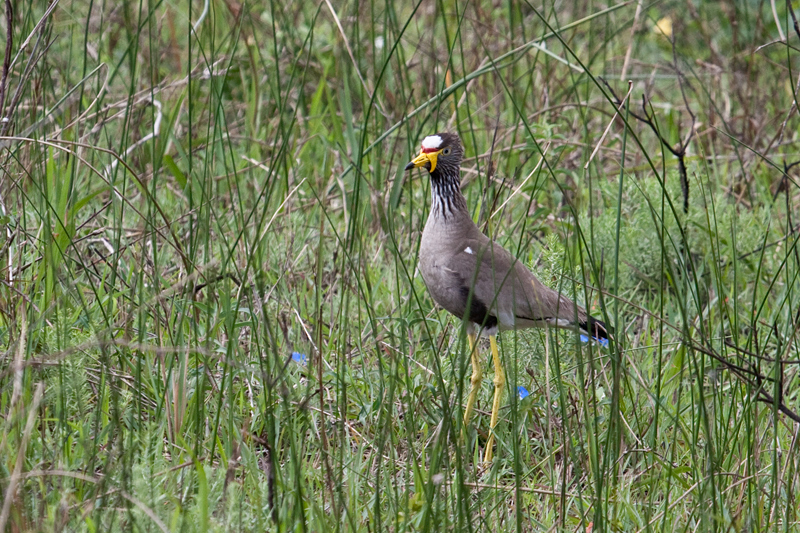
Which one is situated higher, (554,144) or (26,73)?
(554,144)

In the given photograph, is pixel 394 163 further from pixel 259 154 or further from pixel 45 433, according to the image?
pixel 45 433

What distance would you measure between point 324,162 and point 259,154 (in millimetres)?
373

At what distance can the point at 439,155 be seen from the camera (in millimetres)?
3783

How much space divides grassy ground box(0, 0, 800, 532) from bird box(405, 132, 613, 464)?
110mm

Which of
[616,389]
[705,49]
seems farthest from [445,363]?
[705,49]

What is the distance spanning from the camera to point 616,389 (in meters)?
2.25

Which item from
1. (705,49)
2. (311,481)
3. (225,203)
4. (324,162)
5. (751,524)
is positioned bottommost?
(751,524)

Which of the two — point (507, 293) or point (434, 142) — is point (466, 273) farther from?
point (434, 142)

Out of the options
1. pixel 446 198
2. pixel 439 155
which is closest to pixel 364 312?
pixel 446 198

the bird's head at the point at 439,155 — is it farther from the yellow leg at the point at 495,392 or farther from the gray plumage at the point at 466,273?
the yellow leg at the point at 495,392

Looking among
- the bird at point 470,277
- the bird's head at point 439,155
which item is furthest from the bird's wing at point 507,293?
the bird's head at point 439,155

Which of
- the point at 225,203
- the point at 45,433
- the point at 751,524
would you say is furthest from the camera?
the point at 225,203

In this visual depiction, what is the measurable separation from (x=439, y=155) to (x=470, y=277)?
0.58 m

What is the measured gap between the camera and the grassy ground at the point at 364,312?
238 cm
